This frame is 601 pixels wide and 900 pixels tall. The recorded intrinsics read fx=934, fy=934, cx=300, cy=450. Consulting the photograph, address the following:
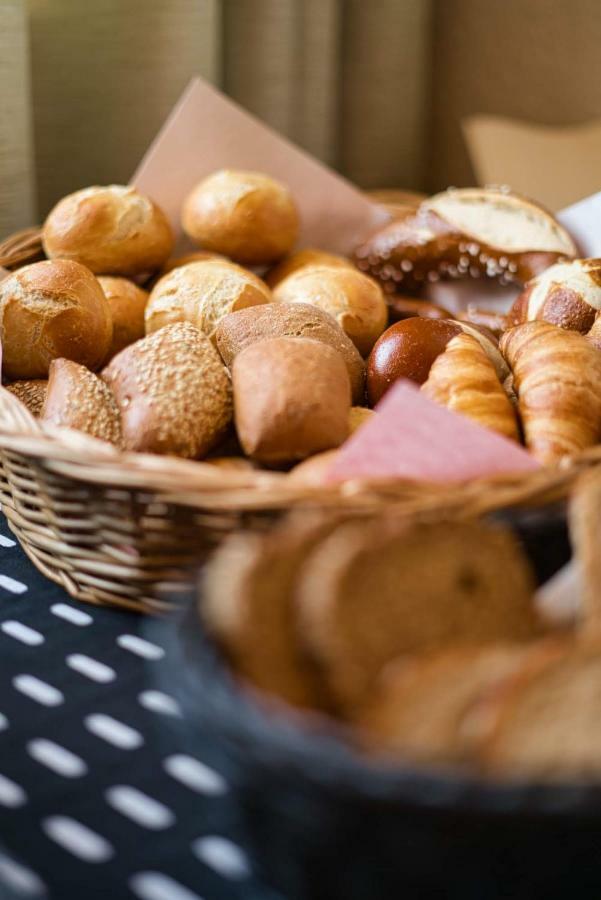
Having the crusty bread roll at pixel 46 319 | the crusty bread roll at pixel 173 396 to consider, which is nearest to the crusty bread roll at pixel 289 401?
the crusty bread roll at pixel 173 396

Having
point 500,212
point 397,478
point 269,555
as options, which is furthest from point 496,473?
point 500,212

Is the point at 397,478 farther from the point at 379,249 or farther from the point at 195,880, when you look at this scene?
the point at 379,249

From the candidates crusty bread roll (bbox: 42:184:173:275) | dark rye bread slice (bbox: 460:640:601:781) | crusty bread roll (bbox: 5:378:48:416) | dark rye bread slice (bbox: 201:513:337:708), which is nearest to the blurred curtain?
crusty bread roll (bbox: 42:184:173:275)

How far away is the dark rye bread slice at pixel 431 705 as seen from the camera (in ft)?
1.38

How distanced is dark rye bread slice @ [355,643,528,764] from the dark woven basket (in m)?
0.02

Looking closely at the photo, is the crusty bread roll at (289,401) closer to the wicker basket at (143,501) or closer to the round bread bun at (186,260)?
the wicker basket at (143,501)

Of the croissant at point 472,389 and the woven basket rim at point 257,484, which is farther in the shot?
the croissant at point 472,389

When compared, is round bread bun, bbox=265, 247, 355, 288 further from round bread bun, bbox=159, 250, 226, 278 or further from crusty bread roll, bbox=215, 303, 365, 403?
crusty bread roll, bbox=215, 303, 365, 403

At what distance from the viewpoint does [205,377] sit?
85cm

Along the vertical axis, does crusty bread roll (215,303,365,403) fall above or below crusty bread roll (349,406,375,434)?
above

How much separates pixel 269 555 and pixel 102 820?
0.66 ft

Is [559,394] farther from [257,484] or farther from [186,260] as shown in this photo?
[186,260]

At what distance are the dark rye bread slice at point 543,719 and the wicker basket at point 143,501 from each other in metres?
0.19

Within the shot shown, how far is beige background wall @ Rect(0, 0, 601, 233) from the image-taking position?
1.58 metres
